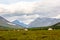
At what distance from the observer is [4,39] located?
1670 inches

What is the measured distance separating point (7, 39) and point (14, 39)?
5.65ft

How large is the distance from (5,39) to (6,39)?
0.25 m

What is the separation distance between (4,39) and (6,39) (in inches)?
20.5

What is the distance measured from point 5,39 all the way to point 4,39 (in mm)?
349

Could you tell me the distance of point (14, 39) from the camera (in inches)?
1689

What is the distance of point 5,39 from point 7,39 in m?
0.49

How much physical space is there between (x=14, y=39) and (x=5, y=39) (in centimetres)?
221

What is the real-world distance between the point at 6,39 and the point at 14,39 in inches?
77.2

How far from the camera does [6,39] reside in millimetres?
42656

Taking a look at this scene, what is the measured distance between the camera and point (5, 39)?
140ft

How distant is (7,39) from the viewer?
4281 centimetres
